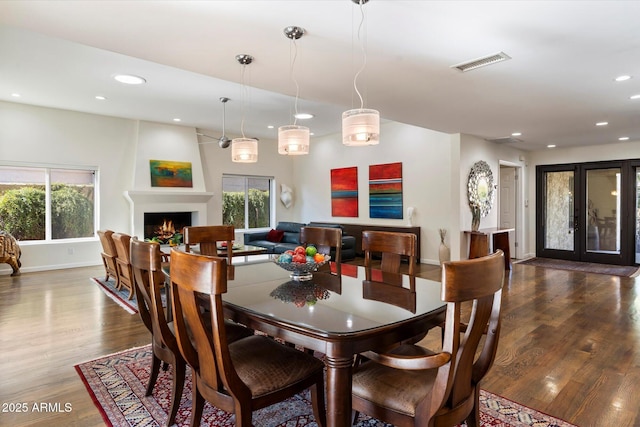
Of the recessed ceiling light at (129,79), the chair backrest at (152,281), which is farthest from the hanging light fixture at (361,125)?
the recessed ceiling light at (129,79)

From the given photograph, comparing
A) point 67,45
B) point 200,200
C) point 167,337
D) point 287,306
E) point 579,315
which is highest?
point 67,45

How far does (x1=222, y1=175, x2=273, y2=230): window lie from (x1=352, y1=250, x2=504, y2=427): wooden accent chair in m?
7.68

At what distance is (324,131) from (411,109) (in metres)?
4.03

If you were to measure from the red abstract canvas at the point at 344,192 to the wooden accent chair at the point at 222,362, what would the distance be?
6734mm

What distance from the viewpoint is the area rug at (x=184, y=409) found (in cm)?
197

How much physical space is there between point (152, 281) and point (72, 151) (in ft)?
20.7

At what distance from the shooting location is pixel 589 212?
299 inches

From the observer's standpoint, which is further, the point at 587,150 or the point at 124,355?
the point at 587,150

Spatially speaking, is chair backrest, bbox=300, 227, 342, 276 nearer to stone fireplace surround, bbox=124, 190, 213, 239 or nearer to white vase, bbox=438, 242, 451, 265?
white vase, bbox=438, 242, 451, 265

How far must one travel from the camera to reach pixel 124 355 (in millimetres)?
2834

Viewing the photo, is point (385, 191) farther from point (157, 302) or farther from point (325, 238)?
point (157, 302)

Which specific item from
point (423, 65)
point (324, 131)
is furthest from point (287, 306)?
point (324, 131)

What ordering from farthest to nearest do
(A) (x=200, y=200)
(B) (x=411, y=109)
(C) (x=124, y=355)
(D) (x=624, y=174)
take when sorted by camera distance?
(A) (x=200, y=200) < (D) (x=624, y=174) < (B) (x=411, y=109) < (C) (x=124, y=355)

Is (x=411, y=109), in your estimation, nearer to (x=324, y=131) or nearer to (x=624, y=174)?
(x=324, y=131)
